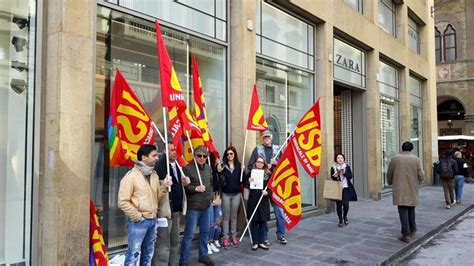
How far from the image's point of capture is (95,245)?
18.1ft

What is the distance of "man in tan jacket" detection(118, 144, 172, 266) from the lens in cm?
473

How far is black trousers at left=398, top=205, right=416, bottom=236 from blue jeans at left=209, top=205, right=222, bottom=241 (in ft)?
12.0

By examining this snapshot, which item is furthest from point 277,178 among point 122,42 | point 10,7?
point 10,7

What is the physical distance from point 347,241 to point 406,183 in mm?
1621

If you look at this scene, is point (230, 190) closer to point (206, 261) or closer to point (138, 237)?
point (206, 261)

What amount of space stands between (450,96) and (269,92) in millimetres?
25358

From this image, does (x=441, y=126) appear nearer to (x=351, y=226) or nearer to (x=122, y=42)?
(x=351, y=226)

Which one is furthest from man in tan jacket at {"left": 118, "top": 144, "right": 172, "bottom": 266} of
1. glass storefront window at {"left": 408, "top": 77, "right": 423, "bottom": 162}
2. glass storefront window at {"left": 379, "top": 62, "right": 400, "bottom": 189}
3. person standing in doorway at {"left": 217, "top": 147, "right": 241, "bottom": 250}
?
glass storefront window at {"left": 408, "top": 77, "right": 423, "bottom": 162}

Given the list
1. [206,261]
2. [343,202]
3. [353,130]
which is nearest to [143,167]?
[206,261]

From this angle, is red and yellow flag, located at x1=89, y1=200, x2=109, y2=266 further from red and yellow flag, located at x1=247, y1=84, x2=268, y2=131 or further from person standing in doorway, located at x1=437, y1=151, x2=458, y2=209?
person standing in doorway, located at x1=437, y1=151, x2=458, y2=209

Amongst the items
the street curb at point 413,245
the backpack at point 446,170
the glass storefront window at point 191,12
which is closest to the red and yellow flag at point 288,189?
the street curb at point 413,245

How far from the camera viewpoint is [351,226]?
9.44 meters

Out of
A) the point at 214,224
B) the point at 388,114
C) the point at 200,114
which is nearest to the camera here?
the point at 214,224

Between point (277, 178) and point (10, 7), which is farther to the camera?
point (277, 178)
